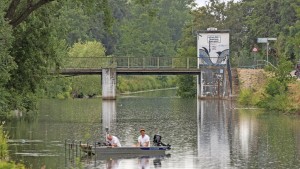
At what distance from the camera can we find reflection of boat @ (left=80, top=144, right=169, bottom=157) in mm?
43094

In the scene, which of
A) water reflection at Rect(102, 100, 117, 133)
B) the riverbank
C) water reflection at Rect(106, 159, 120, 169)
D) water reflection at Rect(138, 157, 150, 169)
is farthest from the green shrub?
water reflection at Rect(106, 159, 120, 169)

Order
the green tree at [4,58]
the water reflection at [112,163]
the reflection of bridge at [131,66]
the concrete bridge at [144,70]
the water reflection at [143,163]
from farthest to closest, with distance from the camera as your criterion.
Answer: the concrete bridge at [144,70] → the reflection of bridge at [131,66] → the water reflection at [143,163] → the water reflection at [112,163] → the green tree at [4,58]

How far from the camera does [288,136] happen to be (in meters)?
53.1

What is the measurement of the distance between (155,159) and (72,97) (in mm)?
75030

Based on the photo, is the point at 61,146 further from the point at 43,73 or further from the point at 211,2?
the point at 211,2

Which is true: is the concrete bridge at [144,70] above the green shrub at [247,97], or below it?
above

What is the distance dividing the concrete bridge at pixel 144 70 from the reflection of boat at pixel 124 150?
48.9 m

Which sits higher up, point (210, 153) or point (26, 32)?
point (26, 32)

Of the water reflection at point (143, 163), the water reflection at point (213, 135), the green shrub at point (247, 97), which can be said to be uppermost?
the green shrub at point (247, 97)

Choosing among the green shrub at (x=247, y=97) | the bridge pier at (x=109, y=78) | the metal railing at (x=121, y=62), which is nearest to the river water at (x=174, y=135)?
the green shrub at (x=247, y=97)

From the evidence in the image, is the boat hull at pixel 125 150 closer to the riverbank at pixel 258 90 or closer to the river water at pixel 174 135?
the river water at pixel 174 135

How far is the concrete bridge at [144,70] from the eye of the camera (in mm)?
94162

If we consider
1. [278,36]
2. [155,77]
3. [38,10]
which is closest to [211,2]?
[278,36]

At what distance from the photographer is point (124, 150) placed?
43594 mm
